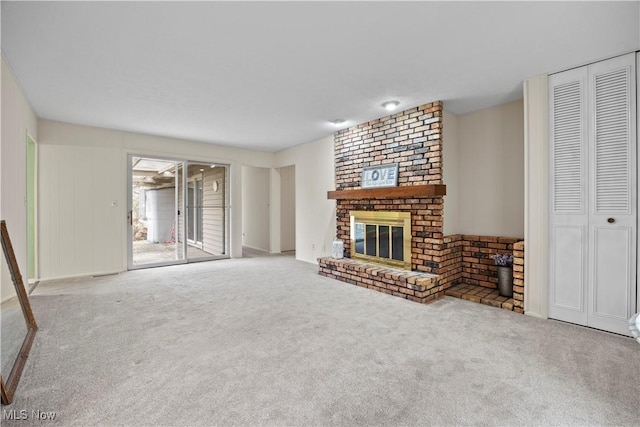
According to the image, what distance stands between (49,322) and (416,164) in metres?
4.26

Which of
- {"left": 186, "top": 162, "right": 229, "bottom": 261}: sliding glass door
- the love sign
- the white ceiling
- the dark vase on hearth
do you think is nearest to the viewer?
the white ceiling

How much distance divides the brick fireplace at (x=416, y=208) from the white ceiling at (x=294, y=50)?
1.37 ft

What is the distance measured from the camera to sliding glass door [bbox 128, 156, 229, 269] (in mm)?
5781

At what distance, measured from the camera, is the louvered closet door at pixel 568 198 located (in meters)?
2.72

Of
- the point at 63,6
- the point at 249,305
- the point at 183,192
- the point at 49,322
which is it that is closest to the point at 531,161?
the point at 249,305

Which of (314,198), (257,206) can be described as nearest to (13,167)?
(314,198)

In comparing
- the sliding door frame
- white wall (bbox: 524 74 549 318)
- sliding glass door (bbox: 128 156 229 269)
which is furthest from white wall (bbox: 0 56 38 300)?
white wall (bbox: 524 74 549 318)

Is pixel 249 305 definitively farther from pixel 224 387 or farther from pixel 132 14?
pixel 132 14

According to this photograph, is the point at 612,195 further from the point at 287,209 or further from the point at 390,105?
the point at 287,209

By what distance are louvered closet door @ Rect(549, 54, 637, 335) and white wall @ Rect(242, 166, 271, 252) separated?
574cm

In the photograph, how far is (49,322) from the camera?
2770 mm

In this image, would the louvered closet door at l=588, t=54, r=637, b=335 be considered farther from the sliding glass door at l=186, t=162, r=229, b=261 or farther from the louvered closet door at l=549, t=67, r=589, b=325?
the sliding glass door at l=186, t=162, r=229, b=261

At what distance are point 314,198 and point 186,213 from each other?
8.27 ft

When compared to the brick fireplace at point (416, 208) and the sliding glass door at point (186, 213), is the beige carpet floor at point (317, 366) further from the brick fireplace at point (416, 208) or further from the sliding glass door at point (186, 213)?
the sliding glass door at point (186, 213)
